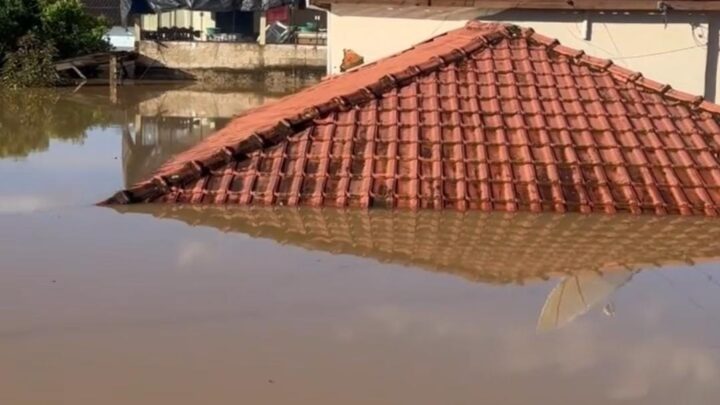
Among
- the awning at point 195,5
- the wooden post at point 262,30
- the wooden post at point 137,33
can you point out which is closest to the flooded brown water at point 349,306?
the wooden post at point 137,33

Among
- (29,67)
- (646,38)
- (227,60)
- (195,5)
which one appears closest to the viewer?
(646,38)

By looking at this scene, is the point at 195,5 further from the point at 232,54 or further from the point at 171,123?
the point at 171,123

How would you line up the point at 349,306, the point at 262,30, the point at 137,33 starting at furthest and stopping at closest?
the point at 262,30 < the point at 137,33 < the point at 349,306

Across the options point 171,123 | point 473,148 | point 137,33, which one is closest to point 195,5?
point 137,33

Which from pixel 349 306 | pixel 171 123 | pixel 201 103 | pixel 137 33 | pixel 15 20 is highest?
pixel 349 306

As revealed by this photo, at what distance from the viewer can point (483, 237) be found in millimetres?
8398

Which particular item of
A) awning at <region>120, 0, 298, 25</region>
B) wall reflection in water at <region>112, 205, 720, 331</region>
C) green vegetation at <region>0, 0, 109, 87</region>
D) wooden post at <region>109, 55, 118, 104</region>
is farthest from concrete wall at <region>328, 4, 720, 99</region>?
awning at <region>120, 0, 298, 25</region>

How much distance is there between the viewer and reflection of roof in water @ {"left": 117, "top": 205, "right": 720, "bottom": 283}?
7695mm

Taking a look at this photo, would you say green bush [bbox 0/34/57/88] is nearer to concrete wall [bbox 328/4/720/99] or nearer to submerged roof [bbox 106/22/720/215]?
concrete wall [bbox 328/4/720/99]

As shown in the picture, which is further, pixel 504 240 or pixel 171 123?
pixel 171 123

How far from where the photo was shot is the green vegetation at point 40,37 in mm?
24859

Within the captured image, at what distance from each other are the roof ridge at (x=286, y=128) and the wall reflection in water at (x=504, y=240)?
303mm

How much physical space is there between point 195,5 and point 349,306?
24.4 meters

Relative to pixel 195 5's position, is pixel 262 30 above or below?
below
